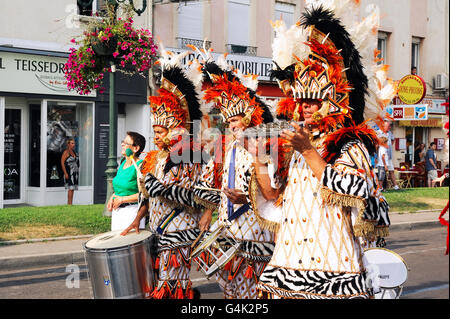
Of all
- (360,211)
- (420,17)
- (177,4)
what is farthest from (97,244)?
(420,17)

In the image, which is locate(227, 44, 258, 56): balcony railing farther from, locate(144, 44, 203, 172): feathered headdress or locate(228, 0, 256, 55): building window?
locate(144, 44, 203, 172): feathered headdress

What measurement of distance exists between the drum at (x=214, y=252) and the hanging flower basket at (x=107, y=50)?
26.6 feet

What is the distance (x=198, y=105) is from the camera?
609 centimetres

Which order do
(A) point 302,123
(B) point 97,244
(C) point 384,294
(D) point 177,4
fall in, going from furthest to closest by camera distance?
(D) point 177,4, (B) point 97,244, (C) point 384,294, (A) point 302,123

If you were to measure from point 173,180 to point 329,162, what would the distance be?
89.2 inches

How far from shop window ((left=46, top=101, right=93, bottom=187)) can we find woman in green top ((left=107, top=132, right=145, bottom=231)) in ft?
33.2

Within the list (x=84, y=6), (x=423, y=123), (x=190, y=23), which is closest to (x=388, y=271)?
(x=84, y=6)

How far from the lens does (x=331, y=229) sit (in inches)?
140

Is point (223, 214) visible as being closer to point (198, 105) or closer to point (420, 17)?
point (198, 105)

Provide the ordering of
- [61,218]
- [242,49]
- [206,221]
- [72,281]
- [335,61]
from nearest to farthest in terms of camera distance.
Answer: [335,61] → [206,221] → [72,281] → [61,218] → [242,49]

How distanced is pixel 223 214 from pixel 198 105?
1.39 m

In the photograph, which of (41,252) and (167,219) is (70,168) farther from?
(167,219)

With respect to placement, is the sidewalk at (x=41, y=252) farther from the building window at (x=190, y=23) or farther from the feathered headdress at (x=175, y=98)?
the building window at (x=190, y=23)
